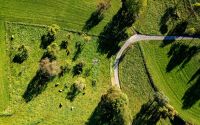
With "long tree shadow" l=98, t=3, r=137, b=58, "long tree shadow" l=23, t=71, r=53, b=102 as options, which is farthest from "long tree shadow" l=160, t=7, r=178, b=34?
"long tree shadow" l=23, t=71, r=53, b=102

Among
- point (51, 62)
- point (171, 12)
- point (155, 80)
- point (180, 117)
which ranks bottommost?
point (180, 117)

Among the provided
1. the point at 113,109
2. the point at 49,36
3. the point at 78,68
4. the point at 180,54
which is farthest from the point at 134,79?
the point at 49,36

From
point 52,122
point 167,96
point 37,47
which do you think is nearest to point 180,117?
point 167,96

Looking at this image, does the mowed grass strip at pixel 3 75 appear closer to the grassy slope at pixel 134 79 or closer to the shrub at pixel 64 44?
the shrub at pixel 64 44

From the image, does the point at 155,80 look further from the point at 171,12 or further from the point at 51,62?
the point at 51,62

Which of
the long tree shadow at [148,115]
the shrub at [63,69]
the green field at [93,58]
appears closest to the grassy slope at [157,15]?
the green field at [93,58]

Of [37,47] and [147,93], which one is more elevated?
[37,47]

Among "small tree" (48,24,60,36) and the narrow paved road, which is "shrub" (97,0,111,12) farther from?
"small tree" (48,24,60,36)
